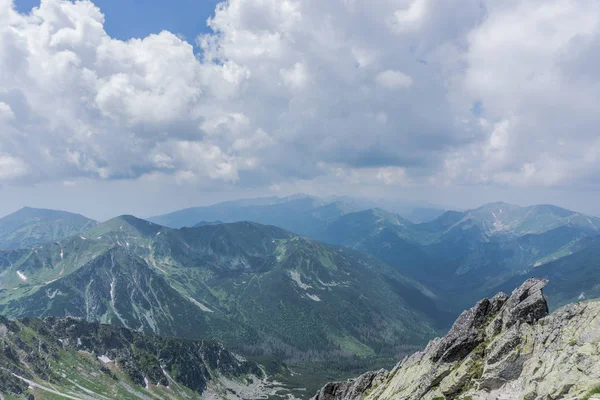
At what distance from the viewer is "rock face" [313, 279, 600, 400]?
137ft

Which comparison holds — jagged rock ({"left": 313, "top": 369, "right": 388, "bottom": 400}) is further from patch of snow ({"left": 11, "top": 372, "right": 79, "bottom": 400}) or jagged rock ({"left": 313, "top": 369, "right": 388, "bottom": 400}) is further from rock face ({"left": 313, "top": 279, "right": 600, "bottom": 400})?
A: patch of snow ({"left": 11, "top": 372, "right": 79, "bottom": 400})

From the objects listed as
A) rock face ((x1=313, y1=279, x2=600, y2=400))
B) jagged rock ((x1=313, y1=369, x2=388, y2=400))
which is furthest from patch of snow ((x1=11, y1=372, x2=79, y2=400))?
rock face ((x1=313, y1=279, x2=600, y2=400))

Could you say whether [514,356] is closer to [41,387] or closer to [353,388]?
[353,388]

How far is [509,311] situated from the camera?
63.3 m

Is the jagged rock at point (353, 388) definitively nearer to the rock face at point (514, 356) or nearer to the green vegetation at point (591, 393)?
the rock face at point (514, 356)

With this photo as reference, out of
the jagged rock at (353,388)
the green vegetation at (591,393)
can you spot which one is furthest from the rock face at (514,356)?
the jagged rock at (353,388)

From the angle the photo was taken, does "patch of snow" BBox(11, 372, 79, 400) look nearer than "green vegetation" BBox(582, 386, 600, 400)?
No

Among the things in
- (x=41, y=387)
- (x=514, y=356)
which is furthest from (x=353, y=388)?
(x=41, y=387)

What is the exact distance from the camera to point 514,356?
168 ft

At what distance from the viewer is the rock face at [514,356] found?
41.9 metres

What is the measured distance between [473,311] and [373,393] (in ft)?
90.4

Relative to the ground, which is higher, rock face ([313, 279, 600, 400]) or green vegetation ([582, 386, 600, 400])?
green vegetation ([582, 386, 600, 400])

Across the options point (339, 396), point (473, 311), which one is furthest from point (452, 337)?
point (339, 396)

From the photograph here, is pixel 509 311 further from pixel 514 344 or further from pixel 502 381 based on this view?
pixel 502 381
